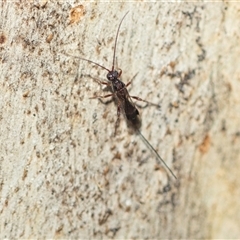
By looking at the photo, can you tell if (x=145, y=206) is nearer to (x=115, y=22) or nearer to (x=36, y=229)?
(x=36, y=229)

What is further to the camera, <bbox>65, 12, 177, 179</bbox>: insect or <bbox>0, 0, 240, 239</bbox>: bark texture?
<bbox>65, 12, 177, 179</bbox>: insect

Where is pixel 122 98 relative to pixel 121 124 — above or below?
above

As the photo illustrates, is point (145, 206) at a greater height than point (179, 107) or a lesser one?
lesser

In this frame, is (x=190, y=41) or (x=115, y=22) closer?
(x=190, y=41)

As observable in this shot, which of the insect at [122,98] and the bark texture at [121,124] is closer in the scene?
the bark texture at [121,124]

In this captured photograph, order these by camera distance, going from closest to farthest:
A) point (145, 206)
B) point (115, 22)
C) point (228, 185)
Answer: point (228, 185)
point (145, 206)
point (115, 22)

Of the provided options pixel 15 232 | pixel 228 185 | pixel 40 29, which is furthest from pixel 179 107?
pixel 15 232

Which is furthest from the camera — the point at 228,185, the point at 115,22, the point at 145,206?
the point at 115,22

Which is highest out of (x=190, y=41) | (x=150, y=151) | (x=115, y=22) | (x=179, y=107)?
(x=115, y=22)
